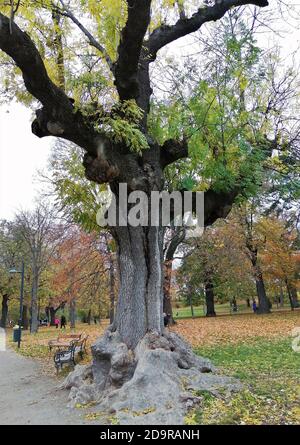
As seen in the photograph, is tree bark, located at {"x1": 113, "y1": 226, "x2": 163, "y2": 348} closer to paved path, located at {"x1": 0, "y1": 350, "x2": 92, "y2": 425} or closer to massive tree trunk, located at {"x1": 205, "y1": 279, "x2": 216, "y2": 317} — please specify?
paved path, located at {"x1": 0, "y1": 350, "x2": 92, "y2": 425}

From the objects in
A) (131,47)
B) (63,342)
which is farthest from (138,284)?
(63,342)

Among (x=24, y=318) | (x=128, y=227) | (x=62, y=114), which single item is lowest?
(x=24, y=318)

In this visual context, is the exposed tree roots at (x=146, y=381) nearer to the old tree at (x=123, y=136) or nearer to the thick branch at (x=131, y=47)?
the old tree at (x=123, y=136)

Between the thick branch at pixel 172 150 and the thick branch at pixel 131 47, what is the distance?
4.23ft

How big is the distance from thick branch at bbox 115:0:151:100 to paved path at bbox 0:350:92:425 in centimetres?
614

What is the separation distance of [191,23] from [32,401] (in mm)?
9022

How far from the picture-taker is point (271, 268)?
32.8 metres

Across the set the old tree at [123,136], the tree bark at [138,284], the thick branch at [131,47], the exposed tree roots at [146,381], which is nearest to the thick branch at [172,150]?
the old tree at [123,136]

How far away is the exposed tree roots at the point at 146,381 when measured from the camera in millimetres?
→ 5711

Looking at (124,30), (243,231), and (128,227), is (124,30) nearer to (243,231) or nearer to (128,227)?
(128,227)

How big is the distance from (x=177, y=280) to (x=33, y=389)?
2611cm

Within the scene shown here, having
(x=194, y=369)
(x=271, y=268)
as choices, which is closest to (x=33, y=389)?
(x=194, y=369)

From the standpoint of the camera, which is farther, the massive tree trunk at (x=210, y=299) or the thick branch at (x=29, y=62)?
the massive tree trunk at (x=210, y=299)

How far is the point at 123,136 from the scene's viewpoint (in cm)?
724
